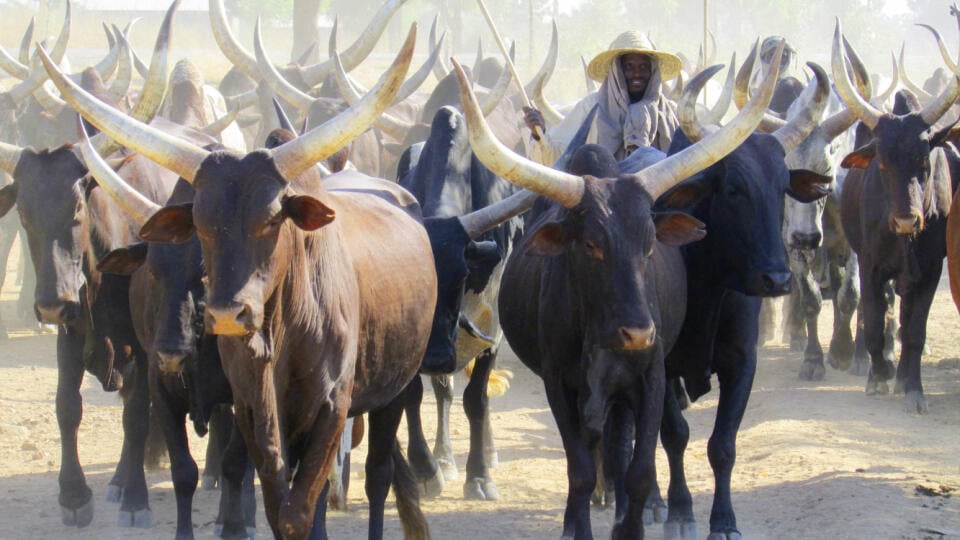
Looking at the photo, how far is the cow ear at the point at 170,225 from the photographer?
4696 mm

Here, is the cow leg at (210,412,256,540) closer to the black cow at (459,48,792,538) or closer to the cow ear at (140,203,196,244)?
the cow ear at (140,203,196,244)

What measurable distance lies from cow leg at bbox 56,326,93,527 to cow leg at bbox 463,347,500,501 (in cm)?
200

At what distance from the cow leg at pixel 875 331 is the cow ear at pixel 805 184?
3.16 m

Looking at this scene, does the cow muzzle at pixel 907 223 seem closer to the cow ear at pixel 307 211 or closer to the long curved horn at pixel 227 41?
the cow ear at pixel 307 211

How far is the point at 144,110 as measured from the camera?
676 cm

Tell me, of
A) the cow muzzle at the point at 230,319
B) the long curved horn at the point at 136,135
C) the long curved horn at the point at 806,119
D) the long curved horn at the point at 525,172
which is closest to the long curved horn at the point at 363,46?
the long curved horn at the point at 806,119

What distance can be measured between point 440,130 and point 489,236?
2.25 feet

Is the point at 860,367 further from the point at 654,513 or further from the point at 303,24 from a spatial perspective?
the point at 303,24

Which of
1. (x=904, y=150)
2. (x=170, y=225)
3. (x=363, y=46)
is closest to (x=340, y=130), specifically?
(x=170, y=225)

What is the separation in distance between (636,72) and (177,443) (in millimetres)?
3579

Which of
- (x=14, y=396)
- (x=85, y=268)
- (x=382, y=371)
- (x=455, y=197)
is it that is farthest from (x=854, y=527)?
(x=14, y=396)

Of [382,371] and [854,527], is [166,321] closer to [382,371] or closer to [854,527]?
[382,371]

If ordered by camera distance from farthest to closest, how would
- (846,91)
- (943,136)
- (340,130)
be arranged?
(846,91) → (943,136) → (340,130)

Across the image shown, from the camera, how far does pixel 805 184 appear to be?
20.8 ft
